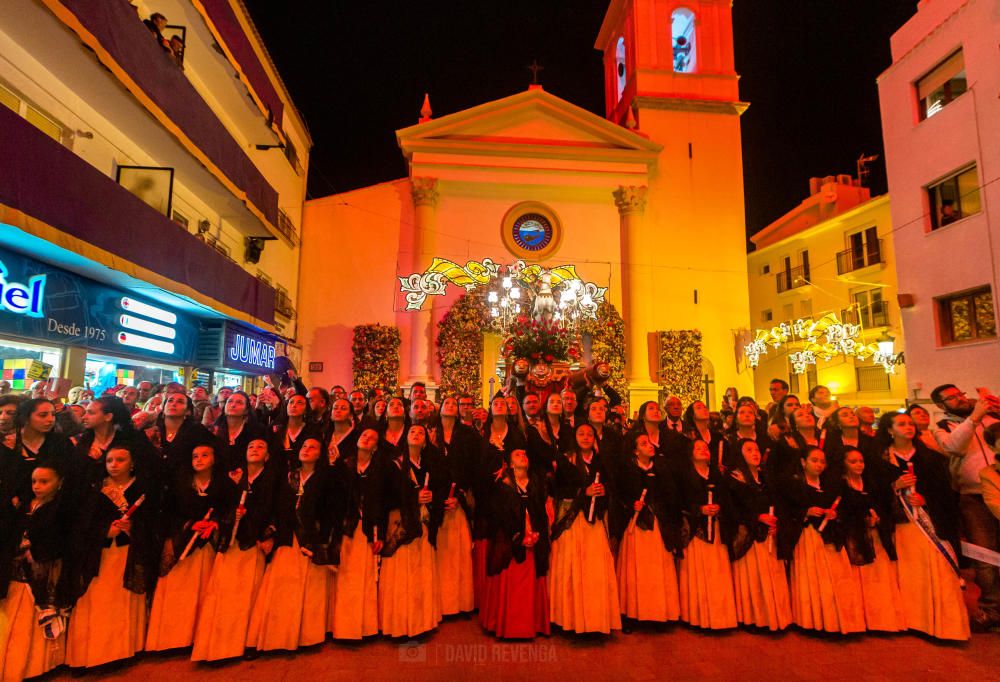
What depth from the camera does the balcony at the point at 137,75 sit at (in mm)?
6270

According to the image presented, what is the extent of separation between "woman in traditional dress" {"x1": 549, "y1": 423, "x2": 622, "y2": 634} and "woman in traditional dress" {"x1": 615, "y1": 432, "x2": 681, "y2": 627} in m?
0.15

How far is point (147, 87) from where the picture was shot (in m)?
7.84

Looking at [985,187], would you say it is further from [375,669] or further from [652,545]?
[375,669]

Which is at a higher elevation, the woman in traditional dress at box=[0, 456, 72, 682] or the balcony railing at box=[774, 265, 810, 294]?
the balcony railing at box=[774, 265, 810, 294]

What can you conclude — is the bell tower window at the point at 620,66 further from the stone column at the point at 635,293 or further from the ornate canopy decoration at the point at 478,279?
the ornate canopy decoration at the point at 478,279

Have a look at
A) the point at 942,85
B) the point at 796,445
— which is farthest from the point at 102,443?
the point at 942,85

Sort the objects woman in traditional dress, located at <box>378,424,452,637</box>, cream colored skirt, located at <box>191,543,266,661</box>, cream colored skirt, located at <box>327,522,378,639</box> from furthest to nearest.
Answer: woman in traditional dress, located at <box>378,424,452,637</box> < cream colored skirt, located at <box>327,522,378,639</box> < cream colored skirt, located at <box>191,543,266,661</box>

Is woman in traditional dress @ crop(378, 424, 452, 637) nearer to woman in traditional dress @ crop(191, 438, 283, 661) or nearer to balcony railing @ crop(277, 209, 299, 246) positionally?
woman in traditional dress @ crop(191, 438, 283, 661)

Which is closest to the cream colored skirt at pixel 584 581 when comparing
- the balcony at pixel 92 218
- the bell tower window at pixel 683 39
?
the balcony at pixel 92 218

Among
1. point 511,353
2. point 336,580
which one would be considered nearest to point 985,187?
point 511,353

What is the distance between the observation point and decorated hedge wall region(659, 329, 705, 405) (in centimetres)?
1541

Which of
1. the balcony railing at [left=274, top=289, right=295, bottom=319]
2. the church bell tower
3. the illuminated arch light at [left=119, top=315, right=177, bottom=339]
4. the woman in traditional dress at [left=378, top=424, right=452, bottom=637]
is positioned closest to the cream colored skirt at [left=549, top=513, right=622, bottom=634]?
the woman in traditional dress at [left=378, top=424, right=452, bottom=637]

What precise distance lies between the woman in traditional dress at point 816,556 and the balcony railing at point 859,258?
20564 mm

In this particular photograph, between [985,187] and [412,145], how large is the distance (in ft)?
44.5
